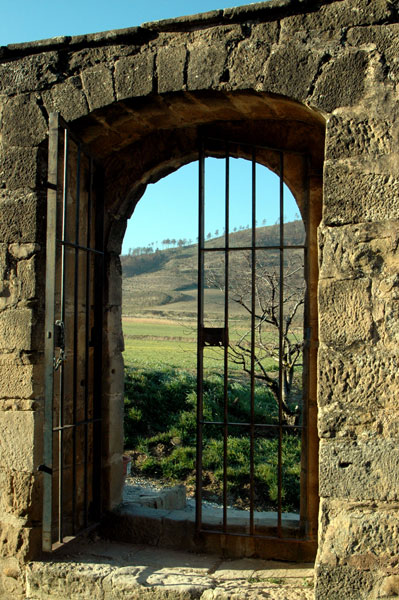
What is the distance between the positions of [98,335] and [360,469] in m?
2.17

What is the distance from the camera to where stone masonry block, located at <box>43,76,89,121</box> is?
12.0 feet

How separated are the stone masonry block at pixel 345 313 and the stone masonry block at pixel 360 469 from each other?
53 cm

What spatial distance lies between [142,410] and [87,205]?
5399 mm

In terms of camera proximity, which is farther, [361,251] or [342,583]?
[361,251]

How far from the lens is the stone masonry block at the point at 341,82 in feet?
10.3

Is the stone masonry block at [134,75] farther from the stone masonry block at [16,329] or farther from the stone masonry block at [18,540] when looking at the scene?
the stone masonry block at [18,540]

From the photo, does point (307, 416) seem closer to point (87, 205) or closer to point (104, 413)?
point (104, 413)

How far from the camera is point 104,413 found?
4.40 m

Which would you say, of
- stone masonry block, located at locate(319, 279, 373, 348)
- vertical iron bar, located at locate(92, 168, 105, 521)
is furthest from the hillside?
stone masonry block, located at locate(319, 279, 373, 348)

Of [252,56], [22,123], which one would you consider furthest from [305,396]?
[22,123]

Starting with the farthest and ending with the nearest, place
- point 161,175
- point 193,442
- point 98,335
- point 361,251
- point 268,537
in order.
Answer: point 193,442 < point 161,175 < point 98,335 < point 268,537 < point 361,251

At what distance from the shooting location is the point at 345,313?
312 centimetres

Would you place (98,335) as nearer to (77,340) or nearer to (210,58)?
(77,340)

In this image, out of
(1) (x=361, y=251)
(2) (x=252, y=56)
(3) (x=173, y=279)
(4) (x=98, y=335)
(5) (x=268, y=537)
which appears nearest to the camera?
(1) (x=361, y=251)
